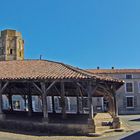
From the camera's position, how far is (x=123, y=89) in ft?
184

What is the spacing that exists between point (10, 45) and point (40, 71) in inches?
2087

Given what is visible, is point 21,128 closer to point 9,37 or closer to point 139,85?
point 139,85

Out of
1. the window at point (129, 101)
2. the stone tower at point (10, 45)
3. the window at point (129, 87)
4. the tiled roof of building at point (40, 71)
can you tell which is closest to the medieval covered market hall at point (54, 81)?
the tiled roof of building at point (40, 71)

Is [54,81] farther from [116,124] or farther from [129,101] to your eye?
[129,101]

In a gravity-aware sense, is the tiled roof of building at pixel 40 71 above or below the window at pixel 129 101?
above

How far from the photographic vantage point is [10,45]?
73.4 metres

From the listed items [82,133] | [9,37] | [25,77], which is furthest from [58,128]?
[9,37]

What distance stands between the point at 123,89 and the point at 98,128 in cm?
3722

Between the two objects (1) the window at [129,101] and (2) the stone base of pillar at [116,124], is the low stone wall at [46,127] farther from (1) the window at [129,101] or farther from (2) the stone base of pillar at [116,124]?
(1) the window at [129,101]

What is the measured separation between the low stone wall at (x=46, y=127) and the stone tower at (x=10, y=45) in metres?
50.8

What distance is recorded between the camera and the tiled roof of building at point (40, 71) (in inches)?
773

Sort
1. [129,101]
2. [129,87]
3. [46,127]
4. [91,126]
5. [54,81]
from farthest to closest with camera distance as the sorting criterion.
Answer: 1. [129,87]
2. [129,101]
3. [46,127]
4. [54,81]
5. [91,126]

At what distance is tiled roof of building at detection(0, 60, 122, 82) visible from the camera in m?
19.6

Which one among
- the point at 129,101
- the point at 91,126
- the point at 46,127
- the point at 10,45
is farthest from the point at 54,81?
the point at 10,45
